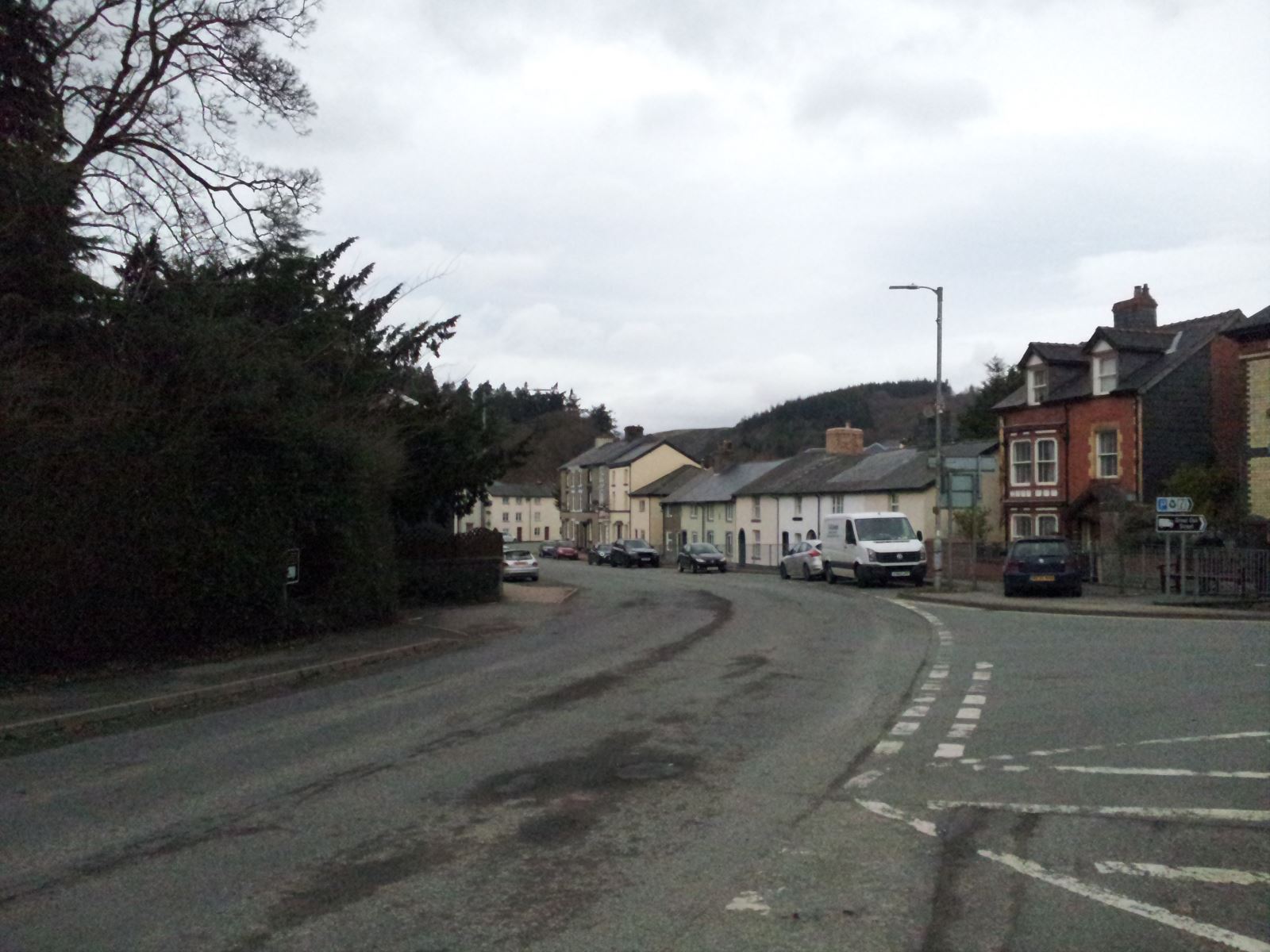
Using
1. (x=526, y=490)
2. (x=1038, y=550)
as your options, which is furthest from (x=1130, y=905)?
(x=526, y=490)

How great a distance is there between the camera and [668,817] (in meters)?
7.52

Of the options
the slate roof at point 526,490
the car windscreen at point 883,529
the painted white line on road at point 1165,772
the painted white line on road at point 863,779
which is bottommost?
the painted white line on road at point 863,779

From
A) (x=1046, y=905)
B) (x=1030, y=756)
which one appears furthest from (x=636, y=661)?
(x=1046, y=905)

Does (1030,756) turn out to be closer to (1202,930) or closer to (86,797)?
(1202,930)

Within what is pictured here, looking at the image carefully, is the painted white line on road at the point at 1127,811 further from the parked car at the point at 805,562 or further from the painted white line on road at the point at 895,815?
the parked car at the point at 805,562

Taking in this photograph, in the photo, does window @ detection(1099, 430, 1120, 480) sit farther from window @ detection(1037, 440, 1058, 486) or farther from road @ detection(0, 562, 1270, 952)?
road @ detection(0, 562, 1270, 952)

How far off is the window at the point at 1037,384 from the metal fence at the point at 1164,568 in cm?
637

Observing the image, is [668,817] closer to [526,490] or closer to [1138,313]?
[1138,313]

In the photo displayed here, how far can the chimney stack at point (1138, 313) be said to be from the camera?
42375mm

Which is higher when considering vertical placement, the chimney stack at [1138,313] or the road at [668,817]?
the chimney stack at [1138,313]

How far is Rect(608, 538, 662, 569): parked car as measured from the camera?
64.1m

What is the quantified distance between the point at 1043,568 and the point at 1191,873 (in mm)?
24952

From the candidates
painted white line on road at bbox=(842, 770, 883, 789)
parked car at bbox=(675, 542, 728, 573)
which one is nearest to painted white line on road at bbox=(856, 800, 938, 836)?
painted white line on road at bbox=(842, 770, 883, 789)

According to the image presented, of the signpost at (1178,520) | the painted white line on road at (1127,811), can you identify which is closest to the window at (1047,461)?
the signpost at (1178,520)
